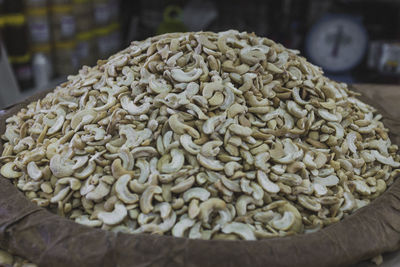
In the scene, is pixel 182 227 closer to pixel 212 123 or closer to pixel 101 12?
Answer: pixel 212 123

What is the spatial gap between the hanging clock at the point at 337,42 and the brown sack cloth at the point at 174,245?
1.70 metres

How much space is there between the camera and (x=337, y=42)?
2.35m

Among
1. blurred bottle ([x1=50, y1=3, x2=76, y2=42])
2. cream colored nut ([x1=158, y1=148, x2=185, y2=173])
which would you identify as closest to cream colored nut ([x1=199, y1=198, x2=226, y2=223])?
cream colored nut ([x1=158, y1=148, x2=185, y2=173])

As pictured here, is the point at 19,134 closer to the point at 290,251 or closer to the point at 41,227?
the point at 41,227

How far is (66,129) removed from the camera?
39.7 inches

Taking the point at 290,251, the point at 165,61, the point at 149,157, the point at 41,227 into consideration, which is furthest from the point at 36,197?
the point at 290,251

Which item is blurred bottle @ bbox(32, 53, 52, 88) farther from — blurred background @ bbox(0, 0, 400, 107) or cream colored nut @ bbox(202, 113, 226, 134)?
cream colored nut @ bbox(202, 113, 226, 134)

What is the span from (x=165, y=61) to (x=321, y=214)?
0.54 metres

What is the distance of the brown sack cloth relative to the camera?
2.33 ft

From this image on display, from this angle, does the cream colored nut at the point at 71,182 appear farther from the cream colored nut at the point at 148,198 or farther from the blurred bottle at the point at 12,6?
the blurred bottle at the point at 12,6

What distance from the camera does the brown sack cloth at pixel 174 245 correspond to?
0.71 metres

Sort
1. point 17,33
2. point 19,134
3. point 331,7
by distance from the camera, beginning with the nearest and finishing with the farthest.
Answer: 1. point 19,134
2. point 17,33
3. point 331,7

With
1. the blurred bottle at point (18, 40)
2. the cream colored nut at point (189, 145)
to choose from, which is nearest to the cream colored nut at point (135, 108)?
the cream colored nut at point (189, 145)

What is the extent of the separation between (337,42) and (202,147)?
5.83 ft
